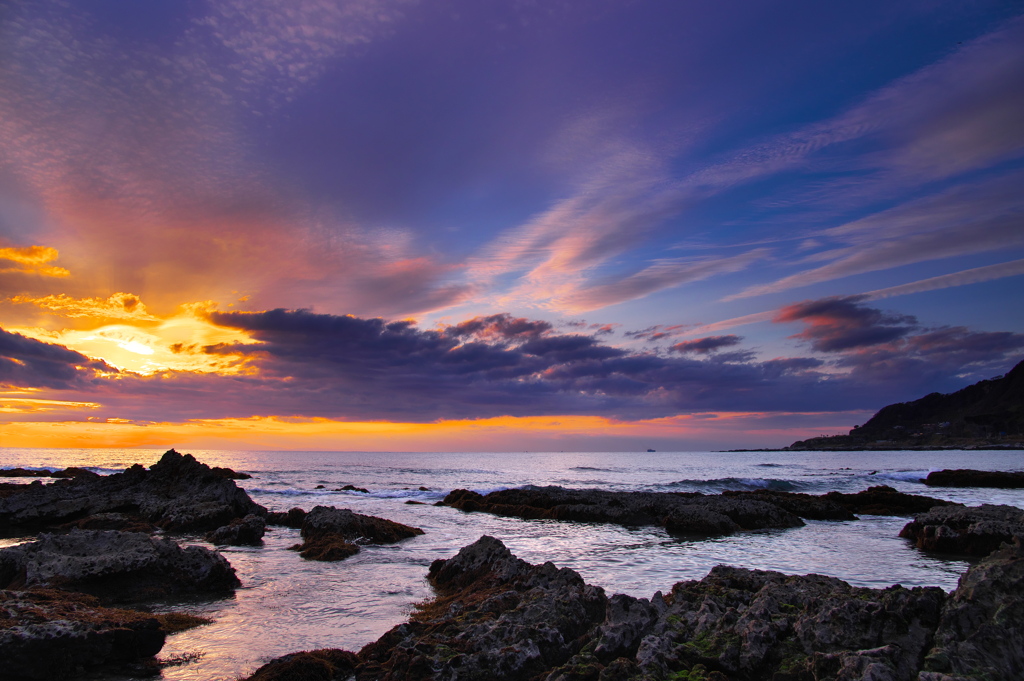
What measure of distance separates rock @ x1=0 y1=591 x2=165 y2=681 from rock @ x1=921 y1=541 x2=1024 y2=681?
10.7 metres

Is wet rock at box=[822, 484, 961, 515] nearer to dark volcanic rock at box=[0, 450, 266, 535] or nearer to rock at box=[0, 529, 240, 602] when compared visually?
rock at box=[0, 529, 240, 602]

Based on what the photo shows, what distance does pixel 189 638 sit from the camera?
31.4 feet

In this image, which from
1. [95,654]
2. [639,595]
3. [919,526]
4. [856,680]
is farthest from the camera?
[919,526]

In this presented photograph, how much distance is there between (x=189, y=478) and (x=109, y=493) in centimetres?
434

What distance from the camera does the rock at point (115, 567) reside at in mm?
11852

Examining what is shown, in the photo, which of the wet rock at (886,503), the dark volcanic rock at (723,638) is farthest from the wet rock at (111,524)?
the wet rock at (886,503)

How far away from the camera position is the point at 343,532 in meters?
21.2

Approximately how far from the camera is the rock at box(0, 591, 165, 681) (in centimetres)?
727

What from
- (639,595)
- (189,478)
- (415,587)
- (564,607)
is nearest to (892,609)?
(564,607)

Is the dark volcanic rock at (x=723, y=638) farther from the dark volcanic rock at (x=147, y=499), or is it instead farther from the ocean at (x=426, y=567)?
the dark volcanic rock at (x=147, y=499)

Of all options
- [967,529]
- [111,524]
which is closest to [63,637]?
[111,524]

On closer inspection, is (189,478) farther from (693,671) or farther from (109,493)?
(693,671)

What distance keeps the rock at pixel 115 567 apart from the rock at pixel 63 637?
3.37 metres

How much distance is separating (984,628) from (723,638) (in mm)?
2893
